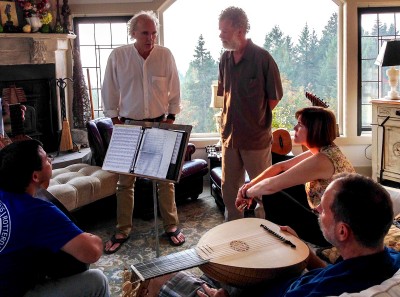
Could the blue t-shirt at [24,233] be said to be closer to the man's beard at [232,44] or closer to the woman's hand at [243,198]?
the woman's hand at [243,198]

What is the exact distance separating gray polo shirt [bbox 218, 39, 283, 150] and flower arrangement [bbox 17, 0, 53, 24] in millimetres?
2319

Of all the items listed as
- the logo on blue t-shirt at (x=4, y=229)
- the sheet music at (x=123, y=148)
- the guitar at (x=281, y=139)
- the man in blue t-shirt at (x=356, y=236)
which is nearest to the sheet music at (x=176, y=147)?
the sheet music at (x=123, y=148)

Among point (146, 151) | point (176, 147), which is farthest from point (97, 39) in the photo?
point (176, 147)

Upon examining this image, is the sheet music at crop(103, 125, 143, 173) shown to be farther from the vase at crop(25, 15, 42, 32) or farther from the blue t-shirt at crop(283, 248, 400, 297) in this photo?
the vase at crop(25, 15, 42, 32)

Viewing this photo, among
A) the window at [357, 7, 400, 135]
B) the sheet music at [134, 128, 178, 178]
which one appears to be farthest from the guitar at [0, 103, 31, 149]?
the window at [357, 7, 400, 135]

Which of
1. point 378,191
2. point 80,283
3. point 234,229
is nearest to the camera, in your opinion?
point 378,191

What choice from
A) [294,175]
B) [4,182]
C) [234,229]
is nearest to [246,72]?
[294,175]

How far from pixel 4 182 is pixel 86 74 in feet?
11.9

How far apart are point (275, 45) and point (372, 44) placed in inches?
40.2

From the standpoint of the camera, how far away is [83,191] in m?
3.79

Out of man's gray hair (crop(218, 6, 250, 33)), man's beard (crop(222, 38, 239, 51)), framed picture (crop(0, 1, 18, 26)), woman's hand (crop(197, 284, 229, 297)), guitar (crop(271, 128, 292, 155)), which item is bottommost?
woman's hand (crop(197, 284, 229, 297))

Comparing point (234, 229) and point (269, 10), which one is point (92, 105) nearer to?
point (269, 10)

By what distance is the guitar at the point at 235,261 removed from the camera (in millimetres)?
1899

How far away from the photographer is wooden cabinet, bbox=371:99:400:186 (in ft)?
15.5
